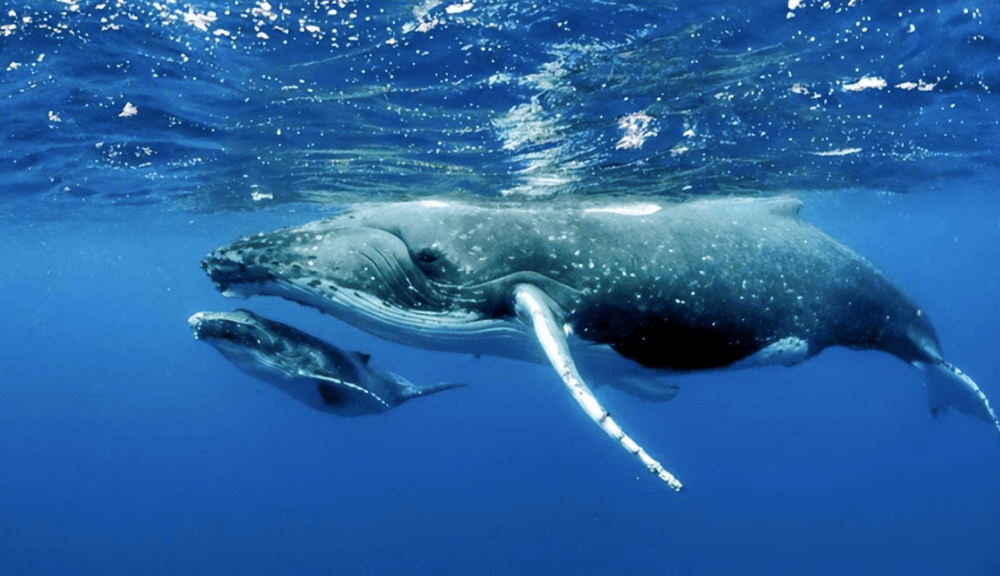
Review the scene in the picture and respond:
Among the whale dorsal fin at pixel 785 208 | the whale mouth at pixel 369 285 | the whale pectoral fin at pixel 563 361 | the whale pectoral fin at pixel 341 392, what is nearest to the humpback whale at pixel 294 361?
the whale pectoral fin at pixel 341 392

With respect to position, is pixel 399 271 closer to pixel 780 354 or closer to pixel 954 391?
pixel 780 354

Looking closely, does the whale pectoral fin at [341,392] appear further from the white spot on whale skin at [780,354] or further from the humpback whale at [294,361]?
the white spot on whale skin at [780,354]

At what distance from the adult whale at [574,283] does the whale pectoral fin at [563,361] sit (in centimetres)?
1

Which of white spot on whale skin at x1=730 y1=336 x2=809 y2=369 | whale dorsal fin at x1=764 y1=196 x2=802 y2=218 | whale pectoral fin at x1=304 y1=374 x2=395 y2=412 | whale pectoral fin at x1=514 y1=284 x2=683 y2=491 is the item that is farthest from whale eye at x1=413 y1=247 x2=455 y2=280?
whale dorsal fin at x1=764 y1=196 x2=802 y2=218

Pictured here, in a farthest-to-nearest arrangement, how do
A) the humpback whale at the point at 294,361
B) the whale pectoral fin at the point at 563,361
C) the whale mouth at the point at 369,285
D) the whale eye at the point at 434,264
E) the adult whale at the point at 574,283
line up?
the whale eye at the point at 434,264
the adult whale at the point at 574,283
the whale mouth at the point at 369,285
the humpback whale at the point at 294,361
the whale pectoral fin at the point at 563,361

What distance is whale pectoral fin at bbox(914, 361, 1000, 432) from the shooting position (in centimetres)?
944

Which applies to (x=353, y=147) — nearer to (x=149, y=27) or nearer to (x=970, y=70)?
(x=149, y=27)

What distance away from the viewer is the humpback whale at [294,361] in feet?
16.8

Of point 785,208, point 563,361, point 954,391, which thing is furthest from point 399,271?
point 954,391

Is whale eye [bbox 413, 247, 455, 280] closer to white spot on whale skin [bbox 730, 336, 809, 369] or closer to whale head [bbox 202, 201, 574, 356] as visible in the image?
whale head [bbox 202, 201, 574, 356]

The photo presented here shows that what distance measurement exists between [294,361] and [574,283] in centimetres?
250

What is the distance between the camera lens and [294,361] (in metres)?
5.20

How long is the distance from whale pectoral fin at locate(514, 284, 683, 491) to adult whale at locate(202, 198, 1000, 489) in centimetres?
1

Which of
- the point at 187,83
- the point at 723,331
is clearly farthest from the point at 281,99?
the point at 723,331
